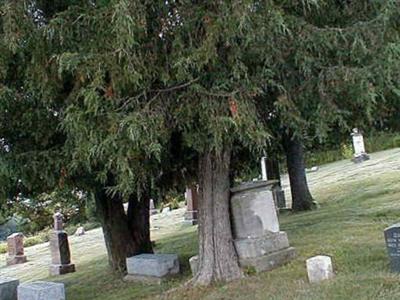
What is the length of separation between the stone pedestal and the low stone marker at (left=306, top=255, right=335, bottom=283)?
1.29 m

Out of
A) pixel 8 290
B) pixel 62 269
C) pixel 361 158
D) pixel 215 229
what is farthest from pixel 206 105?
pixel 361 158

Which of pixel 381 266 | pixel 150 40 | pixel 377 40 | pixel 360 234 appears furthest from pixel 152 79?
pixel 360 234

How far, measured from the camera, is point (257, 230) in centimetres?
830

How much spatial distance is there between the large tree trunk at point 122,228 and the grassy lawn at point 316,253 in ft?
1.45

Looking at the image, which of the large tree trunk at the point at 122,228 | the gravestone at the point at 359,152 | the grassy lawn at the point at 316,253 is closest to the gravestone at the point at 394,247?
the grassy lawn at the point at 316,253

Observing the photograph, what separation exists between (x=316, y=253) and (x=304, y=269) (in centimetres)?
82

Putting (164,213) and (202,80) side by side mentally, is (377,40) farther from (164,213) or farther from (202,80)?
(164,213)

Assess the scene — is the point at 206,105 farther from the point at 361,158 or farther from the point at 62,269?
the point at 361,158

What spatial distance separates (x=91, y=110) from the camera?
6180mm

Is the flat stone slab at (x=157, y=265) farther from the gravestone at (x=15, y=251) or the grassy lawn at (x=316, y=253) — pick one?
the gravestone at (x=15, y=251)

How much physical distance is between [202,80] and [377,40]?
1.94m

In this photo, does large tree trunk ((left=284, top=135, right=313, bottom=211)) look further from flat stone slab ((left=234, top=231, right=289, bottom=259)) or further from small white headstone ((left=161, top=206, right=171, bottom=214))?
small white headstone ((left=161, top=206, right=171, bottom=214))

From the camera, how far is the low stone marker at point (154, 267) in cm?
925

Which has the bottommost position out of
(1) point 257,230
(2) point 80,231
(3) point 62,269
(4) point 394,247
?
(3) point 62,269
